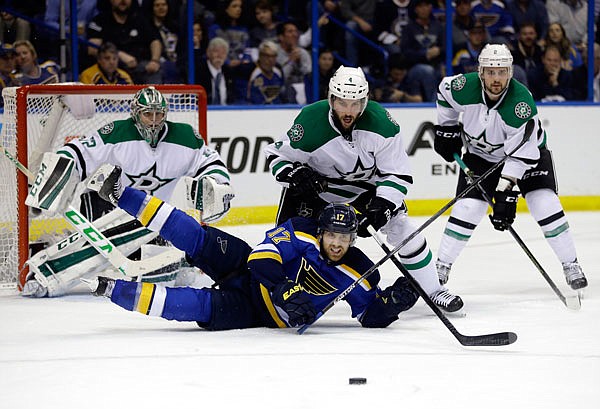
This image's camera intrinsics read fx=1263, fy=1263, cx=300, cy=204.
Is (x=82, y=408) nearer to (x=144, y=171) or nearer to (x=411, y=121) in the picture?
(x=144, y=171)

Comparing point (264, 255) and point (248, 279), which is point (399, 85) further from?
point (264, 255)

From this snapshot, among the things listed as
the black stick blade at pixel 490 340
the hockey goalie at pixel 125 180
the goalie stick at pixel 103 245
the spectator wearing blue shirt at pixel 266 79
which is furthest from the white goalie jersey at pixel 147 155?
the spectator wearing blue shirt at pixel 266 79

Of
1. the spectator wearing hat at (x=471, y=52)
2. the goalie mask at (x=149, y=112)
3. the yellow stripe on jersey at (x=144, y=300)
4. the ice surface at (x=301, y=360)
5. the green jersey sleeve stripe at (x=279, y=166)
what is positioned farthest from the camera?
the spectator wearing hat at (x=471, y=52)

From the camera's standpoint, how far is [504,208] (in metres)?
4.96

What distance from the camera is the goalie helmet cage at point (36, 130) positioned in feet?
17.5

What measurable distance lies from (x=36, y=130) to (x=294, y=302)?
2.18 m

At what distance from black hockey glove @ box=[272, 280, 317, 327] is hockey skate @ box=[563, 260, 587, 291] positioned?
1.52 meters

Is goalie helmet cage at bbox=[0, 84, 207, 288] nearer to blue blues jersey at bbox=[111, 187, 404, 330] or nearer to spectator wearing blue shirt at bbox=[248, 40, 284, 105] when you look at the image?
blue blues jersey at bbox=[111, 187, 404, 330]

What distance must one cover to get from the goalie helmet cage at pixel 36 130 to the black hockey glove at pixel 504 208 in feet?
5.07

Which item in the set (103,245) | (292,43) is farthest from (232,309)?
(292,43)

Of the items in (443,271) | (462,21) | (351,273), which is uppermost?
(462,21)

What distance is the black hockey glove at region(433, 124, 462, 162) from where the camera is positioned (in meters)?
5.23

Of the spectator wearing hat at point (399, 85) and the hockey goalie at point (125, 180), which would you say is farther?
the spectator wearing hat at point (399, 85)

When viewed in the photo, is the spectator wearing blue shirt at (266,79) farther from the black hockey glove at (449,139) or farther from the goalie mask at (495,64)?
the goalie mask at (495,64)
